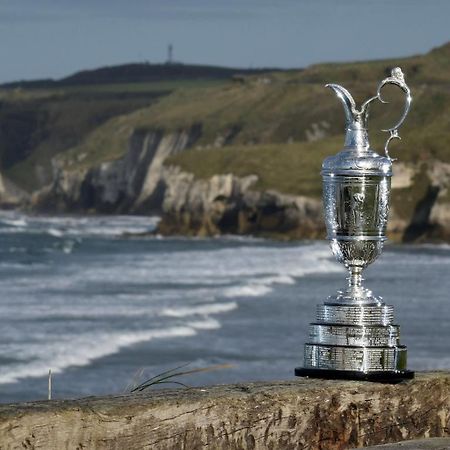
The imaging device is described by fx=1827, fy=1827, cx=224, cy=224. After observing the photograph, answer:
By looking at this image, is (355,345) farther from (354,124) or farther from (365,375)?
(354,124)

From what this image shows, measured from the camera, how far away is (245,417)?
6.05m

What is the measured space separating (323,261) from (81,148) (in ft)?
429

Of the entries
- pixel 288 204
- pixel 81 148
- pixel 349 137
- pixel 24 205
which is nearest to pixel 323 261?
pixel 288 204

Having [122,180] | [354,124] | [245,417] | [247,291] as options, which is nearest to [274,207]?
[122,180]

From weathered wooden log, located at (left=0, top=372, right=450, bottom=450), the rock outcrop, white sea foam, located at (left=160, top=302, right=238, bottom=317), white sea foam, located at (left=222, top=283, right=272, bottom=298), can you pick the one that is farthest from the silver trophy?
the rock outcrop

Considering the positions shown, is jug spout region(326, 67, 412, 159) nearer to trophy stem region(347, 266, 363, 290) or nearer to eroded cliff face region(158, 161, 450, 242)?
trophy stem region(347, 266, 363, 290)

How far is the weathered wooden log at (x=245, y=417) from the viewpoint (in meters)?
5.53

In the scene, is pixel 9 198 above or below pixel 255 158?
above

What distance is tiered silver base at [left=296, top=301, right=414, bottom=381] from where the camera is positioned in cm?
652

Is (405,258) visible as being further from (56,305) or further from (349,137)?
(349,137)

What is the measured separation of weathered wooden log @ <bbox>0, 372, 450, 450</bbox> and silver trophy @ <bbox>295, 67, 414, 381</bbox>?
114 mm

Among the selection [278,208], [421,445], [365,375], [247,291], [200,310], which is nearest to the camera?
[421,445]

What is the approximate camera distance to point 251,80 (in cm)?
18962

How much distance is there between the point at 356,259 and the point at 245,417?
1.03m
